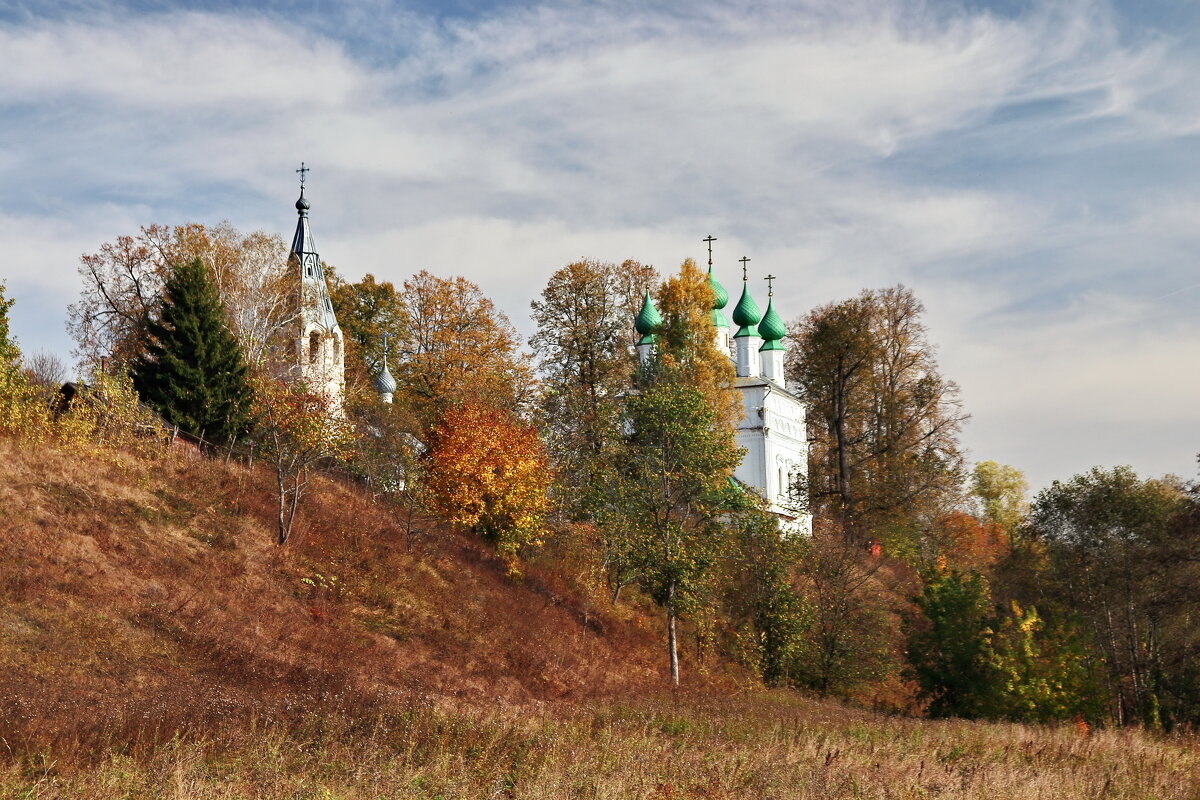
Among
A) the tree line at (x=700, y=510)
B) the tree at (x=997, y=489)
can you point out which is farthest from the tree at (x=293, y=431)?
the tree at (x=997, y=489)

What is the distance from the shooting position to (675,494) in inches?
1094

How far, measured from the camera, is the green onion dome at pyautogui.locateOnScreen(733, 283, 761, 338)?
53875 millimetres

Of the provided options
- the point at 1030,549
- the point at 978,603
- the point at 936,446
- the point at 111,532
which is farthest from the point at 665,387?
the point at 936,446

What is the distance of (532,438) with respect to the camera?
30234 mm

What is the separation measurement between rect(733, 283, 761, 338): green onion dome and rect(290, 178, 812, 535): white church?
0.16 ft

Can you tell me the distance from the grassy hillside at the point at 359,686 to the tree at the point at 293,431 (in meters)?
1.11

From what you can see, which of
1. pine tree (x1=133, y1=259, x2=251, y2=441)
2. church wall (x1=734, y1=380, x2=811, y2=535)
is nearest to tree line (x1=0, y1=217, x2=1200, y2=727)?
pine tree (x1=133, y1=259, x2=251, y2=441)

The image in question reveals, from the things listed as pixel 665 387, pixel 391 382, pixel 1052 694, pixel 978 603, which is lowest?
pixel 1052 694

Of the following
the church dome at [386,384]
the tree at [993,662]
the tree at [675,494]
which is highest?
the church dome at [386,384]

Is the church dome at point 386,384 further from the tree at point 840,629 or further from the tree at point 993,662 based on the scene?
the tree at point 993,662

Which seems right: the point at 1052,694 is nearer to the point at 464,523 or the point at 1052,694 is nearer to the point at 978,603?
the point at 978,603

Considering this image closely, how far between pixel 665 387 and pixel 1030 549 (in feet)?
56.0

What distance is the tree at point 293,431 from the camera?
24359mm

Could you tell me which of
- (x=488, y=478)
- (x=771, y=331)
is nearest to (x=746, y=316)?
(x=771, y=331)
